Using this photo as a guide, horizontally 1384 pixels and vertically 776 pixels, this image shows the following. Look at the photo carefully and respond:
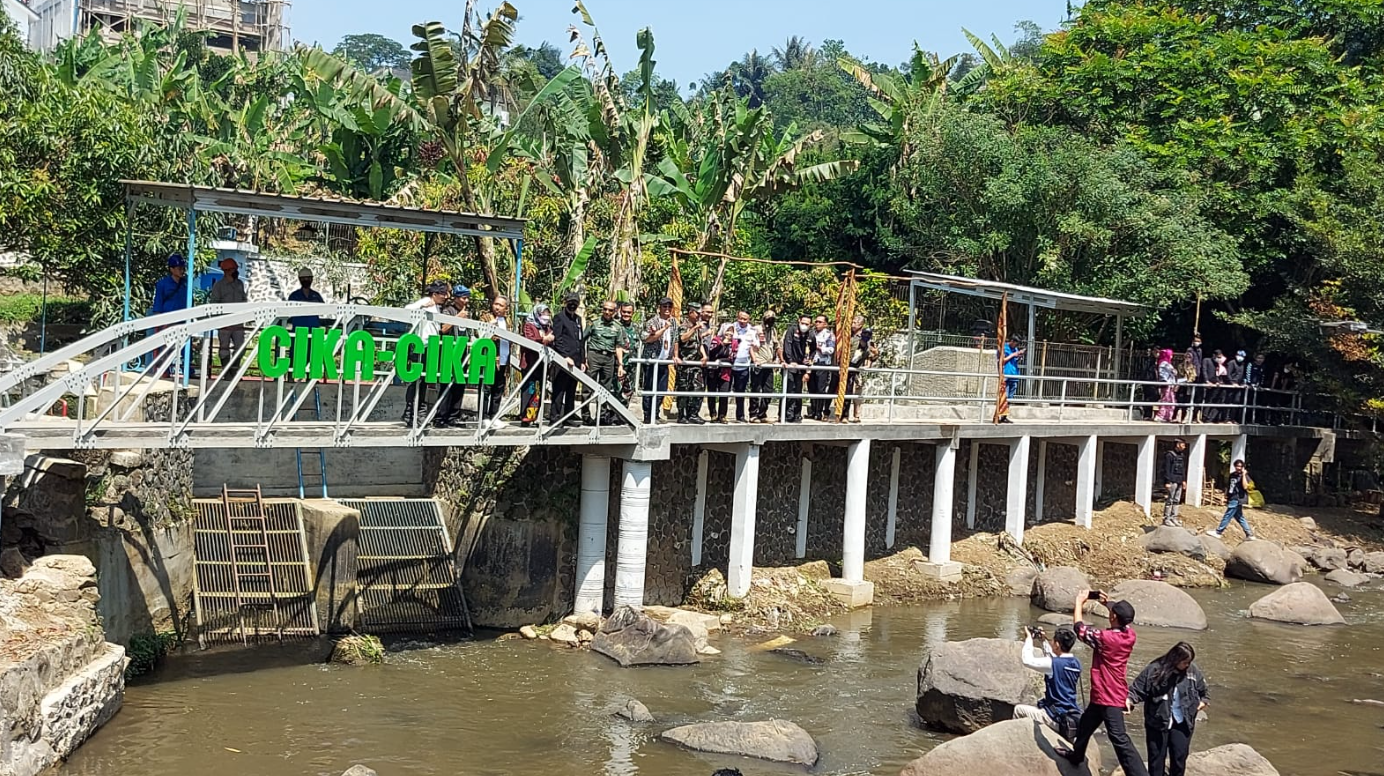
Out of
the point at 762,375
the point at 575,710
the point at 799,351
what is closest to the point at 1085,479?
the point at 799,351

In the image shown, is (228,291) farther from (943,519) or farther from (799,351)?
(943,519)

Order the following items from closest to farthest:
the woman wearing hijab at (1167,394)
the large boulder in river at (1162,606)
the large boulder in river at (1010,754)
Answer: the large boulder in river at (1010,754) → the large boulder in river at (1162,606) → the woman wearing hijab at (1167,394)

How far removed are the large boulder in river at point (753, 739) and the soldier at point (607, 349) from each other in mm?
5354

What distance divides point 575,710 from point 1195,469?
19.7 metres

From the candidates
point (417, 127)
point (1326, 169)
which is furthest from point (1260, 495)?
point (417, 127)

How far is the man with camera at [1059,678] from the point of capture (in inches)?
486

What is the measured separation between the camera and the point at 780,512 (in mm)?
22500

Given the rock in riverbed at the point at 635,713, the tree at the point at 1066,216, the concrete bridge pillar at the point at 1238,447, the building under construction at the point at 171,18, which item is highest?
the building under construction at the point at 171,18

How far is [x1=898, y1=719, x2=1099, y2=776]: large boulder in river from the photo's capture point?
1216 cm

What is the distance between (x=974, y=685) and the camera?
1494 centimetres

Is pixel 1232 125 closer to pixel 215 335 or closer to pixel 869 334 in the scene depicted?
pixel 869 334

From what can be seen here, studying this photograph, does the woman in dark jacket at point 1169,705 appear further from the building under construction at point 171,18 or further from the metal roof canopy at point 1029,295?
the building under construction at point 171,18

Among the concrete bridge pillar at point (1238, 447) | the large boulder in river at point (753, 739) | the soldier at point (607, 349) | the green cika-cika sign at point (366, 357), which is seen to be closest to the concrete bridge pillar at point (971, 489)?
the concrete bridge pillar at point (1238, 447)

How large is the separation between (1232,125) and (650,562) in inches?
779
